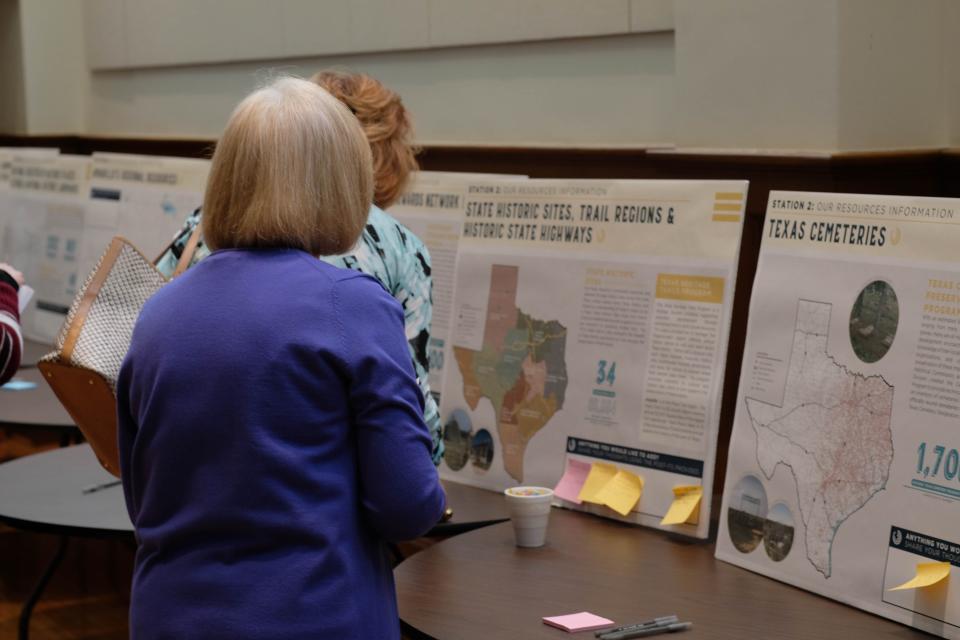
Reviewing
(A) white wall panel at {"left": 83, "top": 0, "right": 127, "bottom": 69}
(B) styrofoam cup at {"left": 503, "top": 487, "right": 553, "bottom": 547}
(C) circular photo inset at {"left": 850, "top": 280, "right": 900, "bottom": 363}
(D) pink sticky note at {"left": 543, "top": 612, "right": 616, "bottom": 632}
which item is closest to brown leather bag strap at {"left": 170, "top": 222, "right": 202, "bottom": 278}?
(B) styrofoam cup at {"left": 503, "top": 487, "right": 553, "bottom": 547}

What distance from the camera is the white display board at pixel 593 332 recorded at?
106 inches

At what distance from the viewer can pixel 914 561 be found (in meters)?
2.12

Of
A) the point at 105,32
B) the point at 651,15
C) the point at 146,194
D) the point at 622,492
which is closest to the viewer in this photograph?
the point at 622,492

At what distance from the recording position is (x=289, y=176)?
67.2 inches

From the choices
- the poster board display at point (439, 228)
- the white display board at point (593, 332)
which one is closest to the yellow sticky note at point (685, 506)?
the white display board at point (593, 332)

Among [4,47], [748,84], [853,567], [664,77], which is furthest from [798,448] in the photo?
[4,47]

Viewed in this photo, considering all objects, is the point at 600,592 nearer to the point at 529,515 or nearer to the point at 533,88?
the point at 529,515

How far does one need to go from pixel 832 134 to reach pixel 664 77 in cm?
85

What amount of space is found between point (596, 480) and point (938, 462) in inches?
36.9

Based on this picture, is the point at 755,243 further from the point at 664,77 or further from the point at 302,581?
the point at 302,581

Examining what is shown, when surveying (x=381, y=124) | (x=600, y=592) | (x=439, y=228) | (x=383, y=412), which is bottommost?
(x=600, y=592)

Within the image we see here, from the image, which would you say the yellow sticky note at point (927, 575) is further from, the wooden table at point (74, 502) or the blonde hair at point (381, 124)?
the blonde hair at point (381, 124)

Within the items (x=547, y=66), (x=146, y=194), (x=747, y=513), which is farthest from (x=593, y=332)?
(x=146, y=194)

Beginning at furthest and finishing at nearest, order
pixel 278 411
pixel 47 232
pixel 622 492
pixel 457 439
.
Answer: pixel 47 232, pixel 457 439, pixel 622 492, pixel 278 411
